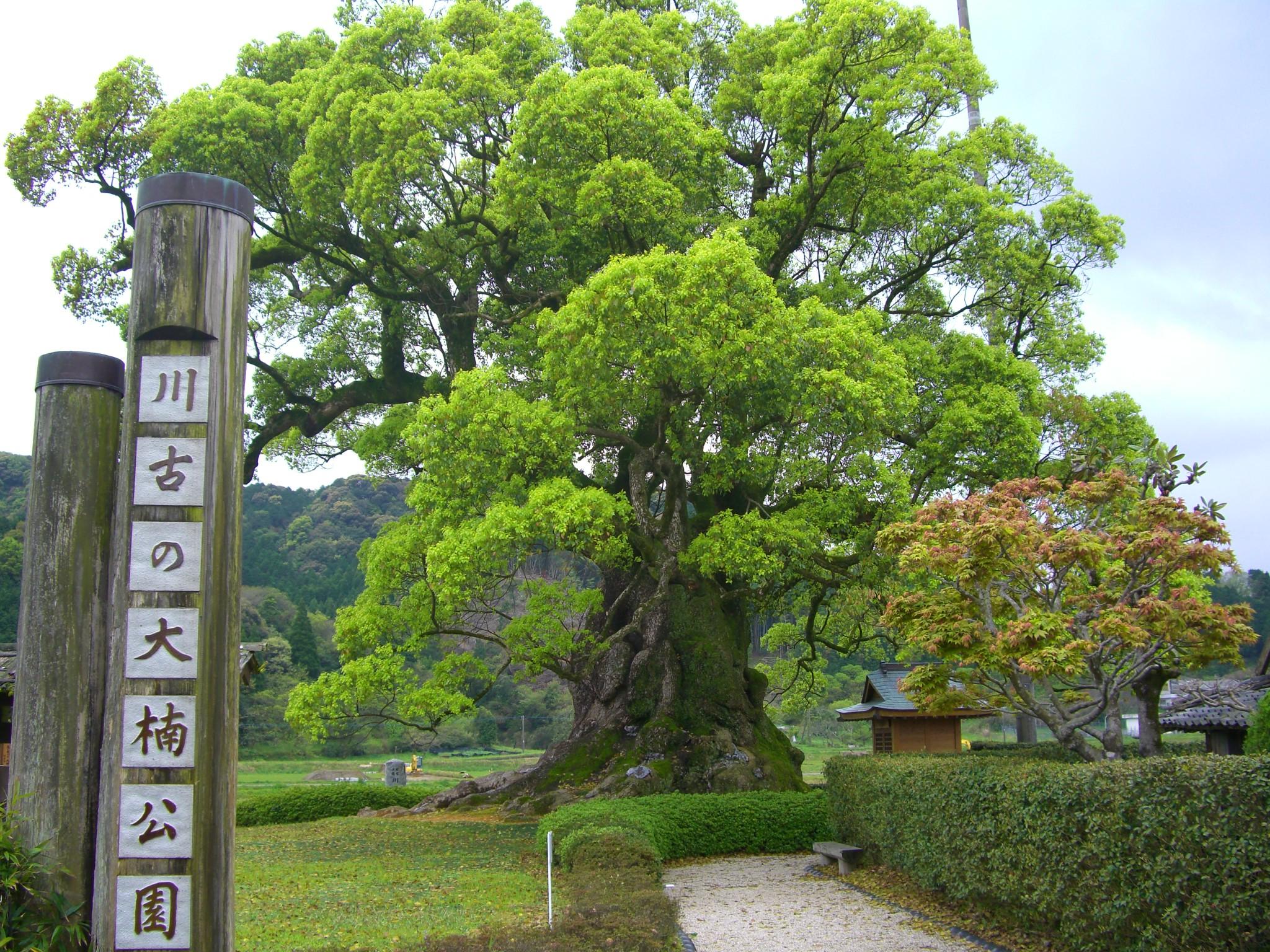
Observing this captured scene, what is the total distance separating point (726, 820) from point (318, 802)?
28.2 ft

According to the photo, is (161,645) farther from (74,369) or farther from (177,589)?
(74,369)

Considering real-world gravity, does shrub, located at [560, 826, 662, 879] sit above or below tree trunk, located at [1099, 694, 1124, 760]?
below

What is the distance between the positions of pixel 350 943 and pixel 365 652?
7.99 meters

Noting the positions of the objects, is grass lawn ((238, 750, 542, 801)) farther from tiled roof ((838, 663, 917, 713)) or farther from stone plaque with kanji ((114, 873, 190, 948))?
stone plaque with kanji ((114, 873, 190, 948))

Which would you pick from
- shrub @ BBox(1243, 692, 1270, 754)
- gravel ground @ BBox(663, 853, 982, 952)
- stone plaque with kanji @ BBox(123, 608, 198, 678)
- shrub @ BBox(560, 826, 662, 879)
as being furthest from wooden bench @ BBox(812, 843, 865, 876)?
stone plaque with kanji @ BBox(123, 608, 198, 678)

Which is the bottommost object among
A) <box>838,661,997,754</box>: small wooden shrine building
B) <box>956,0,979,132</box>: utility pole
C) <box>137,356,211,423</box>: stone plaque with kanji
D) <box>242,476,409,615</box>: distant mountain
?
<box>838,661,997,754</box>: small wooden shrine building

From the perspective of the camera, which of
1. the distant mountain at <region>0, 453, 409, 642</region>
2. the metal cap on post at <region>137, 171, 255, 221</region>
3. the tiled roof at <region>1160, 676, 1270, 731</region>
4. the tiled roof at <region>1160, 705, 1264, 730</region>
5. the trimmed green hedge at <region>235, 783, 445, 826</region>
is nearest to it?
the metal cap on post at <region>137, 171, 255, 221</region>

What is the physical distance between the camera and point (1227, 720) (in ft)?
45.6

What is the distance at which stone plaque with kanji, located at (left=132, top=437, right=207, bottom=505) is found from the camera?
14.0 feet

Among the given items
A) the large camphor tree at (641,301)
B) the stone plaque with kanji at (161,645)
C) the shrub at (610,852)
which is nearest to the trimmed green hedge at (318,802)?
the large camphor tree at (641,301)

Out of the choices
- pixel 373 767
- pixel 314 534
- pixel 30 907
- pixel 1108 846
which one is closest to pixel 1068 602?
pixel 1108 846

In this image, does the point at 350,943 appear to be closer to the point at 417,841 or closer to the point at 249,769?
the point at 417,841

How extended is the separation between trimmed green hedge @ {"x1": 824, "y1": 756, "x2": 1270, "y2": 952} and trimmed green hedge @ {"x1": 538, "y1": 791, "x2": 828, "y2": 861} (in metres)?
3.75

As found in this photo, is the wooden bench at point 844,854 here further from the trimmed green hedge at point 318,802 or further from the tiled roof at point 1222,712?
the trimmed green hedge at point 318,802
